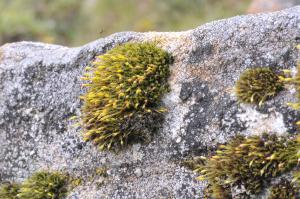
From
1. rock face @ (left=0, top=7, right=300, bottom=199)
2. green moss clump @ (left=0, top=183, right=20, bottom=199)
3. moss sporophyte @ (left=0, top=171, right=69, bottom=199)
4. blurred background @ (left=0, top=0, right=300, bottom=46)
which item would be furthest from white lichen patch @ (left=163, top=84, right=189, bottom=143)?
blurred background @ (left=0, top=0, right=300, bottom=46)

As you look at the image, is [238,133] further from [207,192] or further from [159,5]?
[159,5]

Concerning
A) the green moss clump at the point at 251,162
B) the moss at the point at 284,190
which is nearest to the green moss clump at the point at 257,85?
the green moss clump at the point at 251,162

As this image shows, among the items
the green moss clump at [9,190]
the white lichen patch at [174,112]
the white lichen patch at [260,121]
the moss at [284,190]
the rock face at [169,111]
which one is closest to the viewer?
the moss at [284,190]

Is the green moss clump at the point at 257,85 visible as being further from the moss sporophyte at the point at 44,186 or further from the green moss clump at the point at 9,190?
the green moss clump at the point at 9,190

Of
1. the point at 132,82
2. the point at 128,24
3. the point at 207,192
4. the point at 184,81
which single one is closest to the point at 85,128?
the point at 132,82

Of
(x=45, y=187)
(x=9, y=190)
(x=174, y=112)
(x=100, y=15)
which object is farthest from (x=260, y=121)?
(x=100, y=15)
